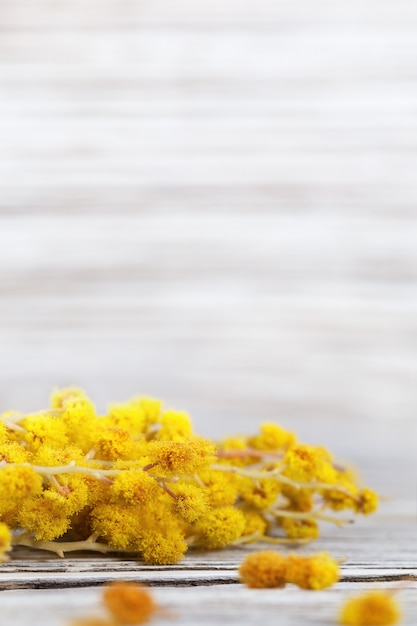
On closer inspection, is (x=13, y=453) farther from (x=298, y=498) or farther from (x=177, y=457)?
(x=298, y=498)

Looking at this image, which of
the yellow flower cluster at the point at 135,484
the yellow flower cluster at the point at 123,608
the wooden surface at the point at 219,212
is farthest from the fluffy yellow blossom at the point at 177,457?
the wooden surface at the point at 219,212

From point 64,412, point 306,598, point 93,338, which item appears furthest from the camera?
point 93,338

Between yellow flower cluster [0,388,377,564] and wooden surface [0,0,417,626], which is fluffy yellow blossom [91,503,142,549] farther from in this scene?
wooden surface [0,0,417,626]

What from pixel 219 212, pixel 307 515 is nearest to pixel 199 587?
pixel 307 515

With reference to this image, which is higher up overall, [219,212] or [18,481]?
[219,212]

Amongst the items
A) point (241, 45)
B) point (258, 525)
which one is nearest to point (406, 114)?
point (241, 45)

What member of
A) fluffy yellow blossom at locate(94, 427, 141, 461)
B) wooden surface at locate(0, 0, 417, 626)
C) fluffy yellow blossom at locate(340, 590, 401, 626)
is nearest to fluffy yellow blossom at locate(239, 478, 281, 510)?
fluffy yellow blossom at locate(94, 427, 141, 461)

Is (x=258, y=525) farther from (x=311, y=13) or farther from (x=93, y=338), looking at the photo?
(x=311, y=13)

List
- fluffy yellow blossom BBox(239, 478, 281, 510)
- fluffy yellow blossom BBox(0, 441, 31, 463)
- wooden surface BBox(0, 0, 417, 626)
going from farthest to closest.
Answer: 1. wooden surface BBox(0, 0, 417, 626)
2. fluffy yellow blossom BBox(239, 478, 281, 510)
3. fluffy yellow blossom BBox(0, 441, 31, 463)
